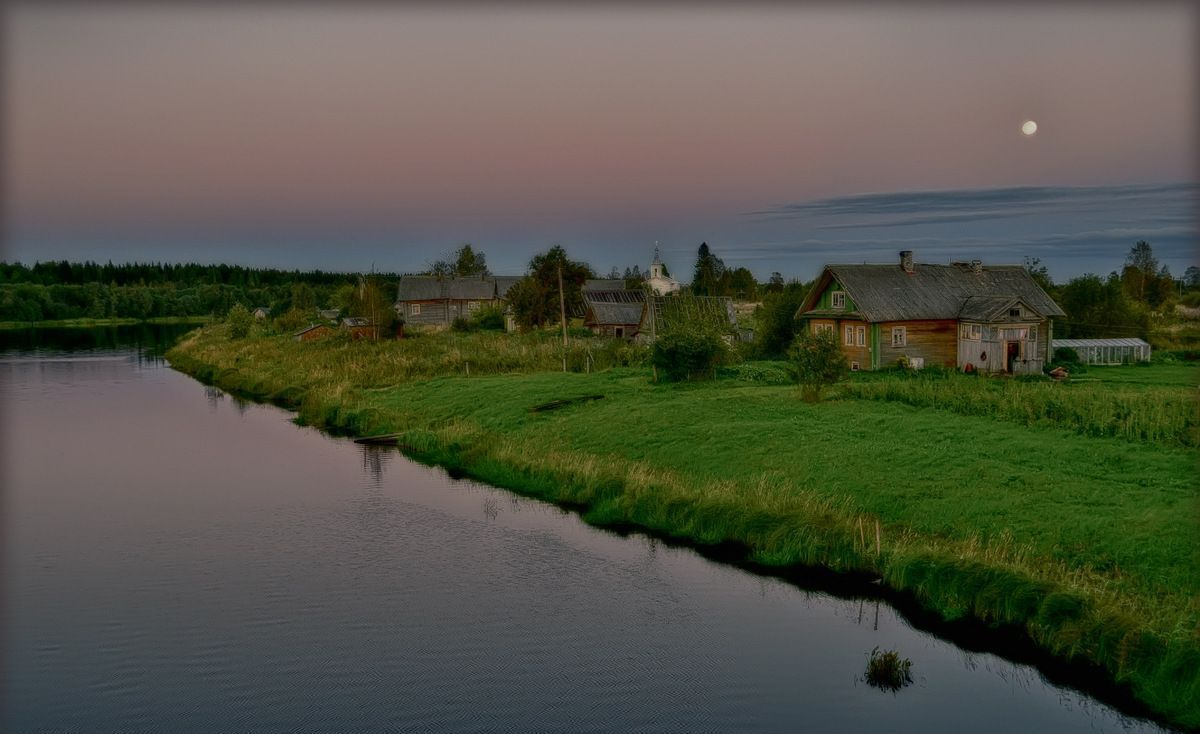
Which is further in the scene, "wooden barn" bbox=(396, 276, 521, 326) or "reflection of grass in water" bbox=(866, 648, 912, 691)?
"wooden barn" bbox=(396, 276, 521, 326)

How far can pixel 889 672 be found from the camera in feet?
53.9

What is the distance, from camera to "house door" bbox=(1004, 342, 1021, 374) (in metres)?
43.9

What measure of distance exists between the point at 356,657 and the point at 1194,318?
64.7 meters

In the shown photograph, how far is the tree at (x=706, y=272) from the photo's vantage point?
123769 millimetres

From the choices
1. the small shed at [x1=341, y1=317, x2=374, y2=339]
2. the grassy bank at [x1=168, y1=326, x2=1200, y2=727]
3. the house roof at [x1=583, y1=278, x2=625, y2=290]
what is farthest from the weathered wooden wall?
the house roof at [x1=583, y1=278, x2=625, y2=290]

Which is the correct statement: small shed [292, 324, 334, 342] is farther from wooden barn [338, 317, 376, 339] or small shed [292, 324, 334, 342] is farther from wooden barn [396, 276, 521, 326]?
wooden barn [396, 276, 521, 326]

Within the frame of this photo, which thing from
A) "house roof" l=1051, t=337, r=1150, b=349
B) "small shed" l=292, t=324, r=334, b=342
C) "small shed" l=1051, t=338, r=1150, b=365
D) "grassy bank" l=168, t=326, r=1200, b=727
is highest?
"small shed" l=292, t=324, r=334, b=342

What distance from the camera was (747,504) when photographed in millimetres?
23719

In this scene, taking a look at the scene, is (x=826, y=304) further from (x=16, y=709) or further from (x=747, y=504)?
(x=16, y=709)

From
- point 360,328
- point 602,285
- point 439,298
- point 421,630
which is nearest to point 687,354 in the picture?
point 421,630

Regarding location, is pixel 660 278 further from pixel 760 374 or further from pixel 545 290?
pixel 760 374

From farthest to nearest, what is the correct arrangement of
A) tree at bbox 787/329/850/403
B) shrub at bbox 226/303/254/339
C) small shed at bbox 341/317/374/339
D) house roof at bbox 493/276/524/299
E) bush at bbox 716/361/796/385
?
1. house roof at bbox 493/276/524/299
2. shrub at bbox 226/303/254/339
3. small shed at bbox 341/317/374/339
4. bush at bbox 716/361/796/385
5. tree at bbox 787/329/850/403

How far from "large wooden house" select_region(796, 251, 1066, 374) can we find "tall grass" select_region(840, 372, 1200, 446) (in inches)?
257

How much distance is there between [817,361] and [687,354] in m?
7.62
